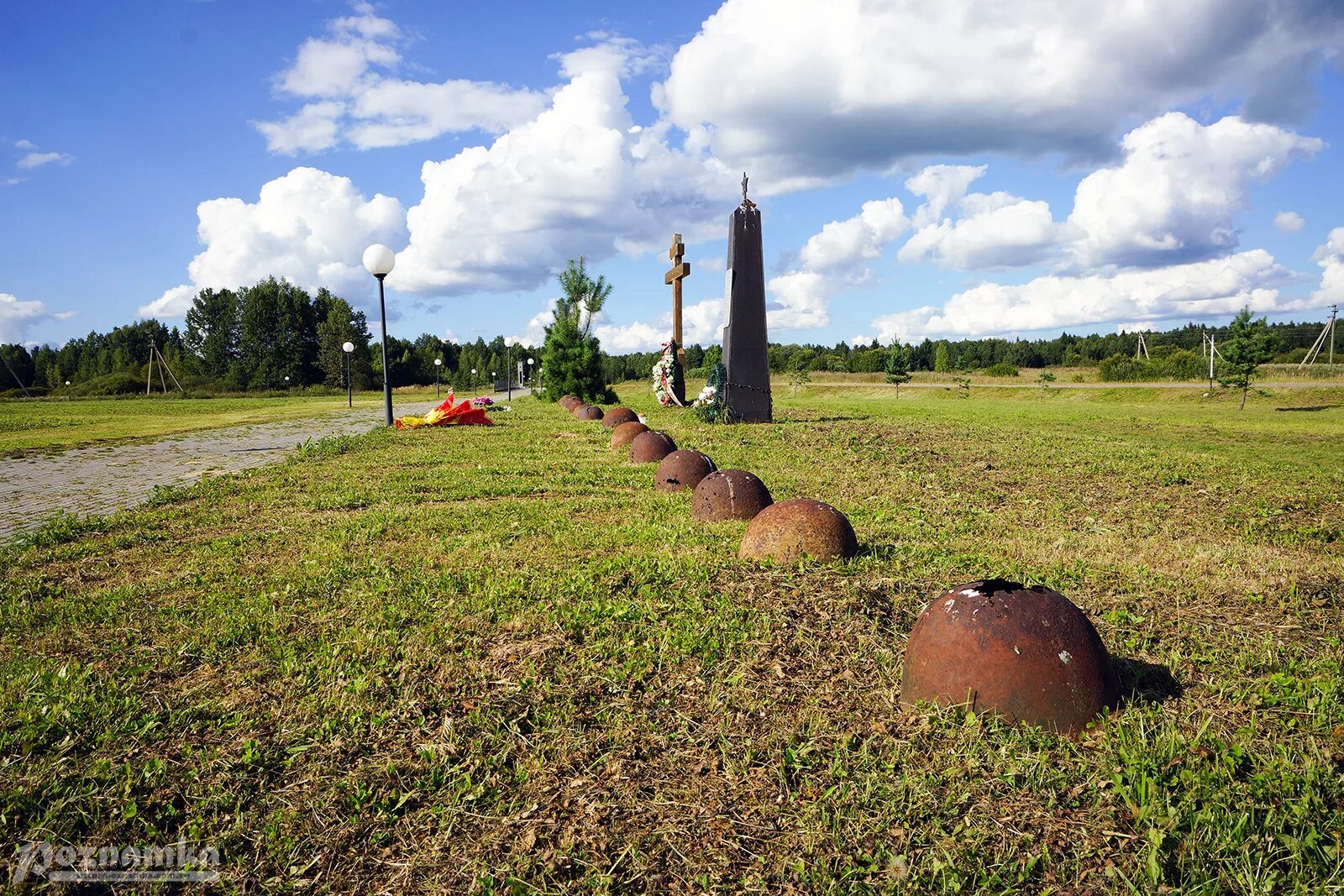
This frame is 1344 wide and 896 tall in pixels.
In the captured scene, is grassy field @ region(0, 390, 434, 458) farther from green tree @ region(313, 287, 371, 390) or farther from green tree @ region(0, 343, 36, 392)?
green tree @ region(0, 343, 36, 392)

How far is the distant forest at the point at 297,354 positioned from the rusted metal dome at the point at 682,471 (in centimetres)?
5390

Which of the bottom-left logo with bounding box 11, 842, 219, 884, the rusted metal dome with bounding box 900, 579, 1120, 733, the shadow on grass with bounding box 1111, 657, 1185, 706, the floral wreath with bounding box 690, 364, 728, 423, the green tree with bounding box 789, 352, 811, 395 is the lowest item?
the bottom-left logo with bounding box 11, 842, 219, 884

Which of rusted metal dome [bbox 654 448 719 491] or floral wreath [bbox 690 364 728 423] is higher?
floral wreath [bbox 690 364 728 423]

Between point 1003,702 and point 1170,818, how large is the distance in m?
0.69

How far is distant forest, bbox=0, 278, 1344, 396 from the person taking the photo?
67.7m

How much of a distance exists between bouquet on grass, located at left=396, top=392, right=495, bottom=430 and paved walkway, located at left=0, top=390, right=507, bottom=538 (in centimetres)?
105

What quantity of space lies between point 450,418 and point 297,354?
211 feet

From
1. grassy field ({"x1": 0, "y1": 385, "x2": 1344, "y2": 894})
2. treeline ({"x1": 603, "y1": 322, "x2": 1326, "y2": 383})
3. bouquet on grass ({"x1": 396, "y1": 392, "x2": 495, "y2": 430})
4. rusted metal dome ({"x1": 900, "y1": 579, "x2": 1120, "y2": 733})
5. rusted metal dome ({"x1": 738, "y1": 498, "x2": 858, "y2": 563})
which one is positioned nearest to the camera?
grassy field ({"x1": 0, "y1": 385, "x2": 1344, "y2": 894})

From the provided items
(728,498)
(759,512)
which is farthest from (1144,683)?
(728,498)

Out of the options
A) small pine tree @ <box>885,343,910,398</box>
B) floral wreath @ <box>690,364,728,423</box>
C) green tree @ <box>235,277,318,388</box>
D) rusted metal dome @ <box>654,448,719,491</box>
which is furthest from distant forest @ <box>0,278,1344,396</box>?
rusted metal dome @ <box>654,448,719,491</box>

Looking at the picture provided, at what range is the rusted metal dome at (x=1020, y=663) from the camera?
312cm

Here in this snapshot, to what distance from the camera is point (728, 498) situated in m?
6.67

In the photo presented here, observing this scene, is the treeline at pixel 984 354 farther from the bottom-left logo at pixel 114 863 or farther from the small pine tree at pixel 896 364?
the bottom-left logo at pixel 114 863

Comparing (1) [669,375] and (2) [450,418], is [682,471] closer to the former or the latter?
(2) [450,418]
